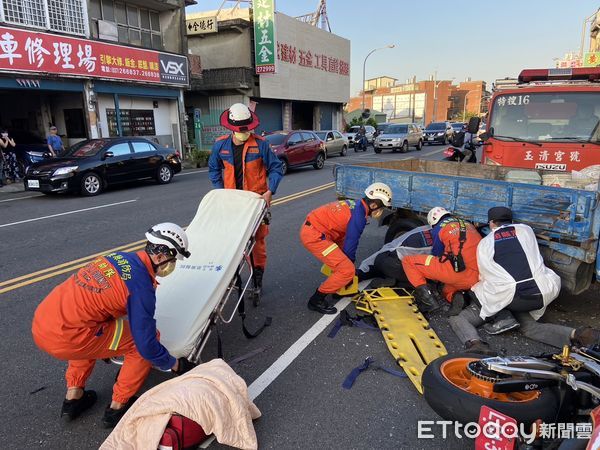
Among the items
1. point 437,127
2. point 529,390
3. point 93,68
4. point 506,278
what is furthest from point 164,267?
point 437,127

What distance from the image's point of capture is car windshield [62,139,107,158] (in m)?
11.9

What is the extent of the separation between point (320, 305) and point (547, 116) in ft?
15.4

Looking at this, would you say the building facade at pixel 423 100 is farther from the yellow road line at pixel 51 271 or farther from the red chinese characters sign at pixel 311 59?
the yellow road line at pixel 51 271

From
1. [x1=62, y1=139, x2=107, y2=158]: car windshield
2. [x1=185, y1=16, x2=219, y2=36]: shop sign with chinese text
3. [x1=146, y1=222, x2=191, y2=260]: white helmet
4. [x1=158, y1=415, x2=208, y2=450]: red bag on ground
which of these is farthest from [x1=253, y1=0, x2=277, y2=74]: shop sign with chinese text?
[x1=158, y1=415, x2=208, y2=450]: red bag on ground

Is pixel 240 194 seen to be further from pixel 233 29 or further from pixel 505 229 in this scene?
pixel 233 29

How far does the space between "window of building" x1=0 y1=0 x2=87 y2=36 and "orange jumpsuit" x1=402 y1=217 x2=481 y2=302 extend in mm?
15094

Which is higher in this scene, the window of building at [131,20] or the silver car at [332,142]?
the window of building at [131,20]

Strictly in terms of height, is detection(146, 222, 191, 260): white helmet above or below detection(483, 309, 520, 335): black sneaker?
above

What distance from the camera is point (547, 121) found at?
6453 mm

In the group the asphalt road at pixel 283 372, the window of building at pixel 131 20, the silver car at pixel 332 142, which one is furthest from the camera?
the silver car at pixel 332 142

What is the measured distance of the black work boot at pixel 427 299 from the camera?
4.24 metres

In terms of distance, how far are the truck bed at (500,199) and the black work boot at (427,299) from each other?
1006mm

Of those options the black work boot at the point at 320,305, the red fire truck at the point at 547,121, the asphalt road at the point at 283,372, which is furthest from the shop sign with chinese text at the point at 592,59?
the black work boot at the point at 320,305

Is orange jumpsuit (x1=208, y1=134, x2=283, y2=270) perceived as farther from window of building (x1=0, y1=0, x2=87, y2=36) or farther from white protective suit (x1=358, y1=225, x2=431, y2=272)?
window of building (x1=0, y1=0, x2=87, y2=36)
